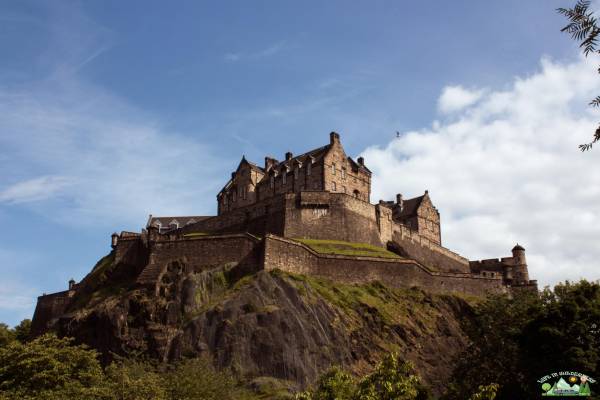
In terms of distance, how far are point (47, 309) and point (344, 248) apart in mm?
33592

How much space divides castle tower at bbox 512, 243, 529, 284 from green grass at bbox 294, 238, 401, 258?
21.1 m

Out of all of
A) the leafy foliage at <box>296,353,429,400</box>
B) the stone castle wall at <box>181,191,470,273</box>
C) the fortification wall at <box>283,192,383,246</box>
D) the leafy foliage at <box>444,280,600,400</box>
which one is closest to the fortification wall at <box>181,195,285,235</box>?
the stone castle wall at <box>181,191,470,273</box>

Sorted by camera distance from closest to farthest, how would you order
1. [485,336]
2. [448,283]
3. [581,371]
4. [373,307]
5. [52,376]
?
[581,371], [52,376], [485,336], [373,307], [448,283]

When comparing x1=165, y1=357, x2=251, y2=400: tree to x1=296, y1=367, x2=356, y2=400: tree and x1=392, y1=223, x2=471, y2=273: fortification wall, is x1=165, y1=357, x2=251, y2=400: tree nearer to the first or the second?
x1=296, y1=367, x2=356, y2=400: tree

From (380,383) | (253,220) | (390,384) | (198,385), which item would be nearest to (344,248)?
(253,220)

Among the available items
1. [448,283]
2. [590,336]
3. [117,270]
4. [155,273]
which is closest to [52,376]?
[155,273]

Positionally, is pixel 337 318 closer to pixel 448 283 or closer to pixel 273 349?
pixel 273 349

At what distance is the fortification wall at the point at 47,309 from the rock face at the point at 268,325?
9565mm

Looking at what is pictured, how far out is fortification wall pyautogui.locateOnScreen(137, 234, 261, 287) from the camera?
59.3m

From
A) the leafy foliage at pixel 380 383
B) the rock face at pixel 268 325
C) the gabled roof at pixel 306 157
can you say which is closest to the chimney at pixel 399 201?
the gabled roof at pixel 306 157

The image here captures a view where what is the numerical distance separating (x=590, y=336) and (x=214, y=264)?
32984mm

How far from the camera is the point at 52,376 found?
130 feet
